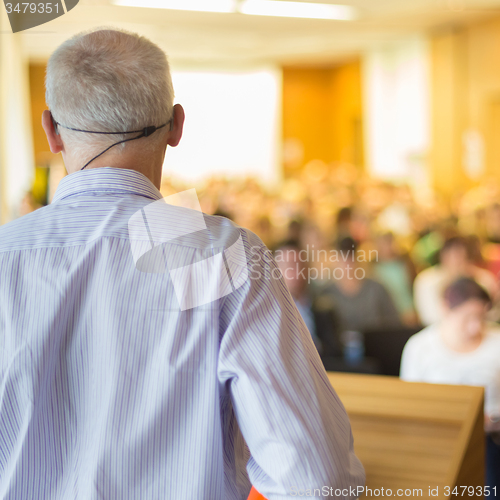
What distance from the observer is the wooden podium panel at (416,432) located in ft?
3.73

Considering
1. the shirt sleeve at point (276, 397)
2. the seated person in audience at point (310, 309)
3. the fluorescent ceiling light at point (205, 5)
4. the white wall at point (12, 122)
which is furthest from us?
the fluorescent ceiling light at point (205, 5)

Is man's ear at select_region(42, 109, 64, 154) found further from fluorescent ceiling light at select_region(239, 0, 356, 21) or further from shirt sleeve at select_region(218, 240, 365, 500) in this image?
fluorescent ceiling light at select_region(239, 0, 356, 21)

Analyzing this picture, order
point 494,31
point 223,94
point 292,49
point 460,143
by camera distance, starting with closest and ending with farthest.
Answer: point 494,31 < point 460,143 < point 292,49 < point 223,94

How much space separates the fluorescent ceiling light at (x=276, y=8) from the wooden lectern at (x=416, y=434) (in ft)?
19.7

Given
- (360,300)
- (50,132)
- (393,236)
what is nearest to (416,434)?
(50,132)

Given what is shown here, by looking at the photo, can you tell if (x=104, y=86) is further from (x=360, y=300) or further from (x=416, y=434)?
(x=360, y=300)

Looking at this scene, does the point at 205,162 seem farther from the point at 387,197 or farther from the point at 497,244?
the point at 497,244

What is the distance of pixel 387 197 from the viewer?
23.9ft

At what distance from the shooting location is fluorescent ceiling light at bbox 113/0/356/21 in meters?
7.09

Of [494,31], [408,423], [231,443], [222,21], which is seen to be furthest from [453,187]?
[231,443]

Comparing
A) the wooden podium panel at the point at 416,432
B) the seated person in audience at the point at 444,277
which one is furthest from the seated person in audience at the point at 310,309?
the wooden podium panel at the point at 416,432

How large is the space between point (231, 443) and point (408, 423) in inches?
25.4

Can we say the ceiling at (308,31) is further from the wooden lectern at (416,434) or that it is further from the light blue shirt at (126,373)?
the light blue shirt at (126,373)

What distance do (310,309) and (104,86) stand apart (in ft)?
8.75
